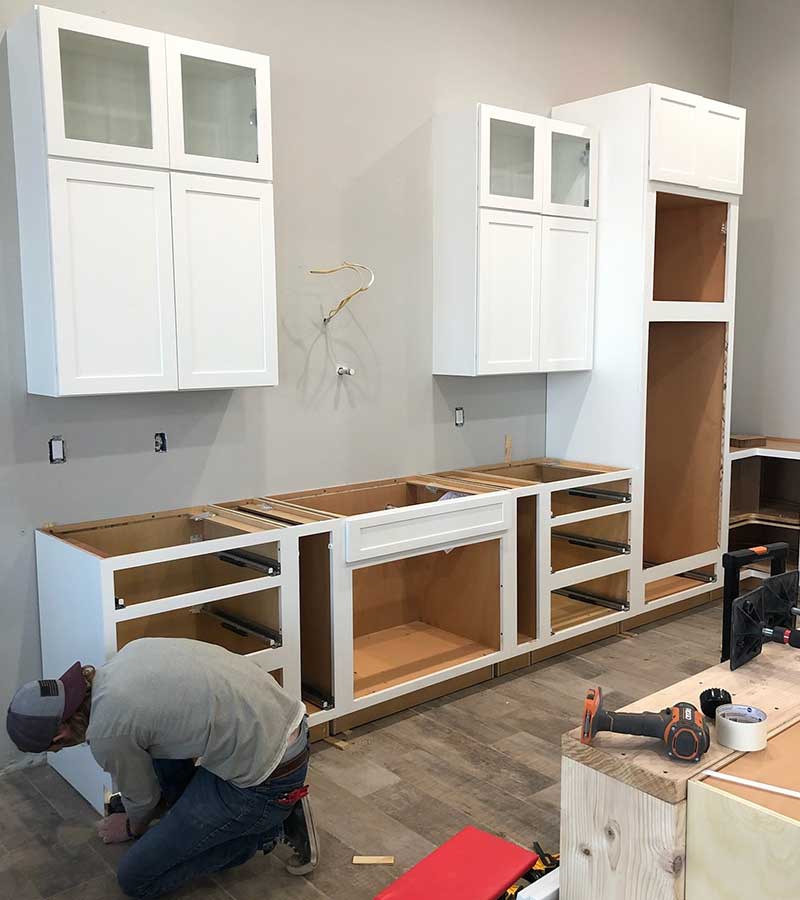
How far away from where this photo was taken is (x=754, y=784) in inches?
57.1

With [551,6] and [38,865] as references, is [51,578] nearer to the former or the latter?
[38,865]

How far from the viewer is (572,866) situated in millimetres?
1596

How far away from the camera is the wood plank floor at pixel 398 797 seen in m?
2.46

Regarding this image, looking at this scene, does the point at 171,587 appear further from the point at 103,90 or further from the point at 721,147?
the point at 721,147

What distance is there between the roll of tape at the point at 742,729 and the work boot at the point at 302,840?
1.29 m

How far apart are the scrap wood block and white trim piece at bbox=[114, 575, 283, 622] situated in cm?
108

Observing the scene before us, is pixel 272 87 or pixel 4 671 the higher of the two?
pixel 272 87

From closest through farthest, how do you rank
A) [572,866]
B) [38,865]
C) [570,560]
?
[572,866] < [38,865] < [570,560]

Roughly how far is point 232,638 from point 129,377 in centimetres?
99

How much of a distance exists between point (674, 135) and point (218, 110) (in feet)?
7.40

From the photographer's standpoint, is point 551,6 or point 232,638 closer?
point 232,638

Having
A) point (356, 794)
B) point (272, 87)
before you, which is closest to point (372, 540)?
point (356, 794)

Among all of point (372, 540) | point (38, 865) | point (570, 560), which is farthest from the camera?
point (570, 560)

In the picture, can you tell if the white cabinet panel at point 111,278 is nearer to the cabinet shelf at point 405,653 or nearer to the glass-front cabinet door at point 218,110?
the glass-front cabinet door at point 218,110
